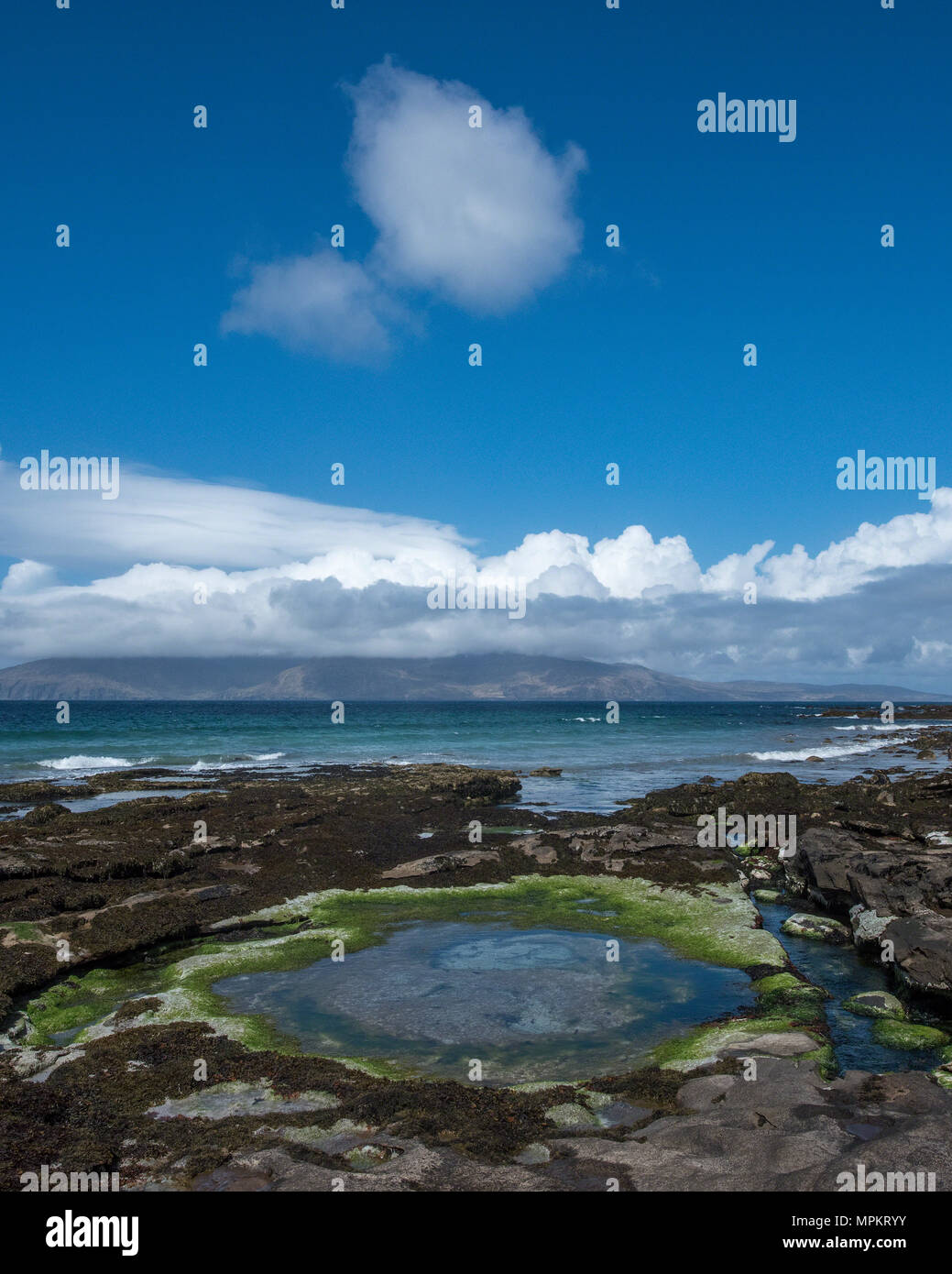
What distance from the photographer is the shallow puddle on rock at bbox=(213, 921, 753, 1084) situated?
1209 centimetres

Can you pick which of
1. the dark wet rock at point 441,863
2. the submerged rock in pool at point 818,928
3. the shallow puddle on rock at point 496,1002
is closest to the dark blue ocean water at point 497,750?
the dark wet rock at point 441,863

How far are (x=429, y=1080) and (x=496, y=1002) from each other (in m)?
3.28

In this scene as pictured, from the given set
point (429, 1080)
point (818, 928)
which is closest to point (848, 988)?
point (818, 928)

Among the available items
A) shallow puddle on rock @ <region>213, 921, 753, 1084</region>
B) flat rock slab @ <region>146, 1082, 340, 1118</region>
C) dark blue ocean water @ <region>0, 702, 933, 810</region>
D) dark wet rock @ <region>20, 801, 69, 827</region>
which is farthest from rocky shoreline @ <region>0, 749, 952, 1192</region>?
dark blue ocean water @ <region>0, 702, 933, 810</region>

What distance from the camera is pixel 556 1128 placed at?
9.34m

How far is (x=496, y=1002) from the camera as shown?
1423 cm

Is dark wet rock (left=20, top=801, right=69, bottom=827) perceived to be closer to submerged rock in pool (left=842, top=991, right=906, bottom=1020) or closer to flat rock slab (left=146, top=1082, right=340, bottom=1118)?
flat rock slab (left=146, top=1082, right=340, bottom=1118)

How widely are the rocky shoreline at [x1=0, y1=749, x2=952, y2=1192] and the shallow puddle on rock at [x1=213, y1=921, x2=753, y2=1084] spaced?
745 millimetres

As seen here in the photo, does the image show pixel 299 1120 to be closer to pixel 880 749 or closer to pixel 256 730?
pixel 880 749

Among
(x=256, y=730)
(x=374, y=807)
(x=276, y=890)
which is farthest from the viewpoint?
(x=256, y=730)

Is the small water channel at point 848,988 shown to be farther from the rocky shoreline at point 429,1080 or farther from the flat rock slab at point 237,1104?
the flat rock slab at point 237,1104

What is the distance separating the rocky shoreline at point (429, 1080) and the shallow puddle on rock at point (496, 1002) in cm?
74
